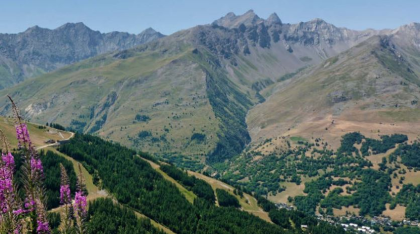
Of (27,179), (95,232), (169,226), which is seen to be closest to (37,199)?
(27,179)

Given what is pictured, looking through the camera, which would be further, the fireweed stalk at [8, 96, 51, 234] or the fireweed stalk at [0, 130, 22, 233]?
the fireweed stalk at [8, 96, 51, 234]

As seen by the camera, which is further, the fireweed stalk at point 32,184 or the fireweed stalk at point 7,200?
the fireweed stalk at point 32,184

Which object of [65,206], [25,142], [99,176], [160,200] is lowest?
[160,200]

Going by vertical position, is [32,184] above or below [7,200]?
above

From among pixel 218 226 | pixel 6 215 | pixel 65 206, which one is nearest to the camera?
pixel 6 215

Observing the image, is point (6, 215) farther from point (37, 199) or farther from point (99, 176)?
point (99, 176)

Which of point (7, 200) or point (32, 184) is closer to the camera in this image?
point (7, 200)

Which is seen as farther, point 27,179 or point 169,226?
point 169,226

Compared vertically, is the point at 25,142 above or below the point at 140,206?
above

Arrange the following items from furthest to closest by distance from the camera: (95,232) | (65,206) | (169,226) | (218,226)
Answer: (218,226), (169,226), (95,232), (65,206)
